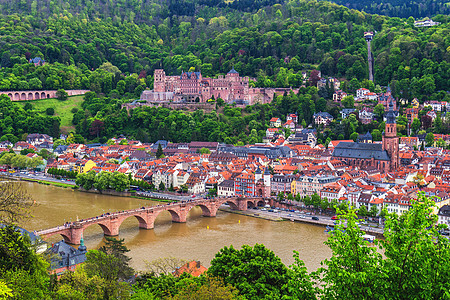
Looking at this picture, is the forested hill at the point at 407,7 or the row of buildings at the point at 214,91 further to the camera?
the forested hill at the point at 407,7

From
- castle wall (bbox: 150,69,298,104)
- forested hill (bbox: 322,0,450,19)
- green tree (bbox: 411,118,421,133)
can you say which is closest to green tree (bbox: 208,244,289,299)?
green tree (bbox: 411,118,421,133)

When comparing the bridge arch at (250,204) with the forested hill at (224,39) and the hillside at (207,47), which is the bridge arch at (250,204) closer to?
the hillside at (207,47)

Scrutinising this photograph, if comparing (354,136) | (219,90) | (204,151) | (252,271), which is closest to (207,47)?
(219,90)

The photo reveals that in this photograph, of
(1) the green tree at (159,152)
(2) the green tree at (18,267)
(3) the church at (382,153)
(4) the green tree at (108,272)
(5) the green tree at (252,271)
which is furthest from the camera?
(1) the green tree at (159,152)

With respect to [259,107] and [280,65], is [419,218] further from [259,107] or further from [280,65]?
[280,65]

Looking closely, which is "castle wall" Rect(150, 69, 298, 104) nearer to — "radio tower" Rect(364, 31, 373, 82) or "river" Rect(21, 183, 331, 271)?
"radio tower" Rect(364, 31, 373, 82)

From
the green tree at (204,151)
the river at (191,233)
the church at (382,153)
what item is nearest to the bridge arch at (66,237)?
the river at (191,233)

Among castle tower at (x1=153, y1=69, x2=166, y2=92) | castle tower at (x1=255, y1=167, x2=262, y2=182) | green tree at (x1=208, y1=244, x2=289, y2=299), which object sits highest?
castle tower at (x1=153, y1=69, x2=166, y2=92)
